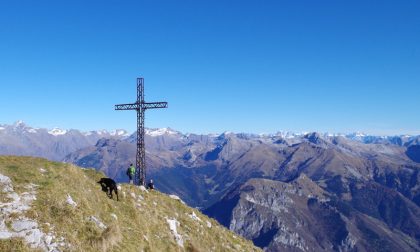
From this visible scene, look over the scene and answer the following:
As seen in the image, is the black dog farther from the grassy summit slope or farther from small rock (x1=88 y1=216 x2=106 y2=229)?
small rock (x1=88 y1=216 x2=106 y2=229)

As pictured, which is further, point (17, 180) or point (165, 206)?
point (165, 206)

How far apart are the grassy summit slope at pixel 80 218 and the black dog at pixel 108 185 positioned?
2.41 ft

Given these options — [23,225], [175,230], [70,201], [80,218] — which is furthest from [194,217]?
[23,225]

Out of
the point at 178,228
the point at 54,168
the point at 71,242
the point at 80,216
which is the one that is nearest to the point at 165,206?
the point at 178,228

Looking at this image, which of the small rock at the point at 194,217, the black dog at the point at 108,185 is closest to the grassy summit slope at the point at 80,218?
the black dog at the point at 108,185

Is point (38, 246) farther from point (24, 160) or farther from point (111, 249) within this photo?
point (24, 160)

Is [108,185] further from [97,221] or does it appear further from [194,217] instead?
[194,217]

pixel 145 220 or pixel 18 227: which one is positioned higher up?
pixel 18 227

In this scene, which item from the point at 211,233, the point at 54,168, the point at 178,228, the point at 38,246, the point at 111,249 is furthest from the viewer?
the point at 211,233

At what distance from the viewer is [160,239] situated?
1332 inches

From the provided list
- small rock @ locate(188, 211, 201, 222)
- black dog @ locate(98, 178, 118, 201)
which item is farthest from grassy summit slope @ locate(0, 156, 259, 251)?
small rock @ locate(188, 211, 201, 222)

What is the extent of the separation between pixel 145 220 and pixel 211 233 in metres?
10.2

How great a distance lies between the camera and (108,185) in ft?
117

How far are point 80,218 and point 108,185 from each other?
8739 mm
